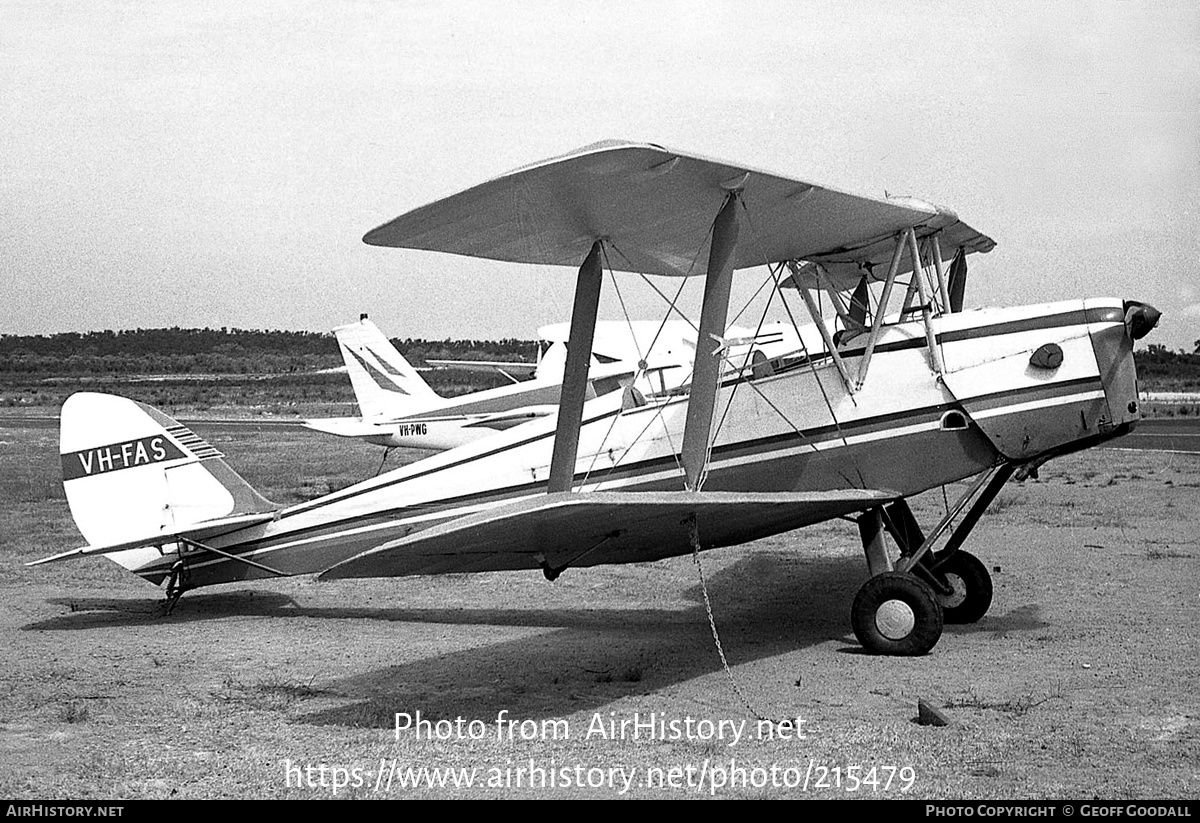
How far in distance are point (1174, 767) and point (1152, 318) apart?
Answer: 3357mm

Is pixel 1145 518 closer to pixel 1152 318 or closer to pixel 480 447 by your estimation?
pixel 1152 318

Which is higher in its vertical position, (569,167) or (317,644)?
(569,167)

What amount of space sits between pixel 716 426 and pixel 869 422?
3.17ft

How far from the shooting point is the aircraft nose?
6914 millimetres

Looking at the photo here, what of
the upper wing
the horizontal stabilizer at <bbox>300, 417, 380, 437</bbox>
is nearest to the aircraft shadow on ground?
the upper wing

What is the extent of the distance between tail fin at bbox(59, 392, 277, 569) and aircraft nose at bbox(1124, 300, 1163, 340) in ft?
20.1

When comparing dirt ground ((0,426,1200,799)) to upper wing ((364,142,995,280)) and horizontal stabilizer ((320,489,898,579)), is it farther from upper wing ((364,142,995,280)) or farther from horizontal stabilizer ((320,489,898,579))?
upper wing ((364,142,995,280))

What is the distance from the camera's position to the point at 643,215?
6.53 metres

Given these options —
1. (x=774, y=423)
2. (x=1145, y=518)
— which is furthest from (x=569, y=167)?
(x=1145, y=518)

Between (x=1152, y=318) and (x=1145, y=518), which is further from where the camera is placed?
(x=1145, y=518)

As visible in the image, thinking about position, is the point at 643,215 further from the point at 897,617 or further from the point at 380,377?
the point at 380,377

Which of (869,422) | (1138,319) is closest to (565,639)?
(869,422)
